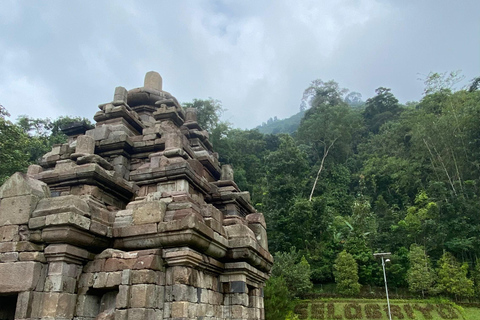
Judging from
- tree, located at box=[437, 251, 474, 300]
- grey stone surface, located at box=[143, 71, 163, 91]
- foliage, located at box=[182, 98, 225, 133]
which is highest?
foliage, located at box=[182, 98, 225, 133]

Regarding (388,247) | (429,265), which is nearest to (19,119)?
(388,247)

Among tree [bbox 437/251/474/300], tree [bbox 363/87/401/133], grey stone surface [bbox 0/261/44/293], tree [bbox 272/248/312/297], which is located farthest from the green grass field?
tree [bbox 363/87/401/133]

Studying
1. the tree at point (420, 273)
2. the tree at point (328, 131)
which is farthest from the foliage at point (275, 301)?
the tree at point (328, 131)

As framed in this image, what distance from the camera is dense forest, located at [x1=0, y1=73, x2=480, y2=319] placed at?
89.1 feet

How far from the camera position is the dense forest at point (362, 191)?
27.2 metres

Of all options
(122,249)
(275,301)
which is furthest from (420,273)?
(122,249)

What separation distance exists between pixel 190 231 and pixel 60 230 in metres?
1.80

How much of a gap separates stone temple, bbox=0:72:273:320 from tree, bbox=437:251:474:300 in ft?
82.3

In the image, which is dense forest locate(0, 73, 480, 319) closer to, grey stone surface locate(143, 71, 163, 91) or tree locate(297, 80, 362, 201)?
tree locate(297, 80, 362, 201)

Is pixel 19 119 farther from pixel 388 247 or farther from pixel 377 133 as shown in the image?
pixel 377 133

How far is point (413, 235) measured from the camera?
31.2 m

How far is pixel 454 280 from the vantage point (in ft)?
85.8

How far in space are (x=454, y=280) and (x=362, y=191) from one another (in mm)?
18822

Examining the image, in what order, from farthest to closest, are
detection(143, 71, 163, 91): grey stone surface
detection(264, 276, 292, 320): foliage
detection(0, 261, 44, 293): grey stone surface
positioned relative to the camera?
detection(264, 276, 292, 320): foliage
detection(143, 71, 163, 91): grey stone surface
detection(0, 261, 44, 293): grey stone surface
